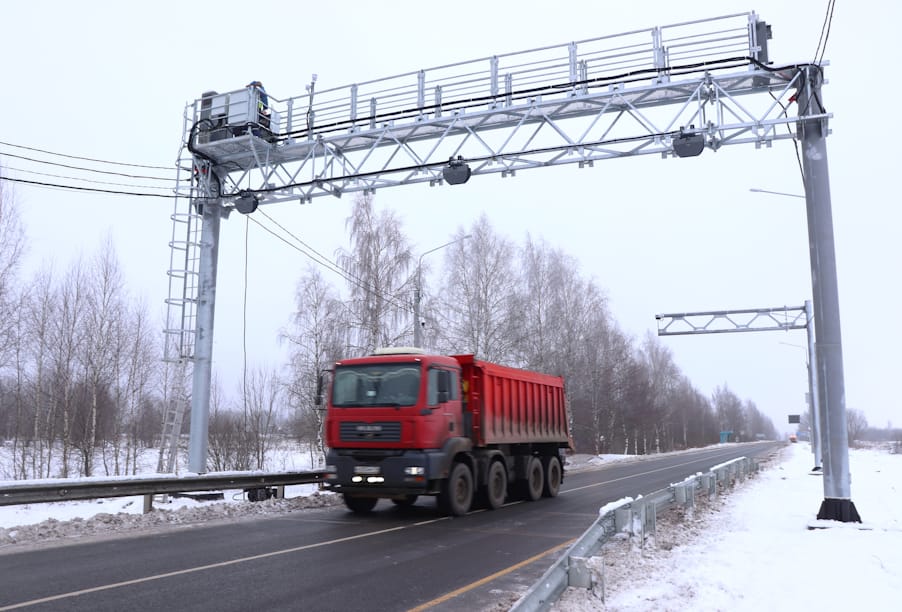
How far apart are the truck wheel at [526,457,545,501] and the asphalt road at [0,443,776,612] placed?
333 cm

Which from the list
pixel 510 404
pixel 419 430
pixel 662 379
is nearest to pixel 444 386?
pixel 419 430

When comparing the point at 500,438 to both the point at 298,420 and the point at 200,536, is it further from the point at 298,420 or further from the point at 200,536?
the point at 298,420

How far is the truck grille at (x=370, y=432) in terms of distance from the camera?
12.2m

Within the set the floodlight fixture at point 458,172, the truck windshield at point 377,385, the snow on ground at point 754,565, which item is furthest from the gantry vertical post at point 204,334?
the snow on ground at point 754,565

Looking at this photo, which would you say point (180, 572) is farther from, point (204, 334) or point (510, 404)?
point (204, 334)

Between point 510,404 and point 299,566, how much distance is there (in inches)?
310

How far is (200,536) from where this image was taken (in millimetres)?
10039

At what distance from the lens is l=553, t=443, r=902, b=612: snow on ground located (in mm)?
6219

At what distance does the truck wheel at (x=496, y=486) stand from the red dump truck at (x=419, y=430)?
0.8 inches

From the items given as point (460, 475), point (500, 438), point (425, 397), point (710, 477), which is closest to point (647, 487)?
point (710, 477)

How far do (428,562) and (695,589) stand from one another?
3231 millimetres

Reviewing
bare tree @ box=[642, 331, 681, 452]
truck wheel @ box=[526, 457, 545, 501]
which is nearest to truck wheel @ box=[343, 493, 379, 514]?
truck wheel @ box=[526, 457, 545, 501]

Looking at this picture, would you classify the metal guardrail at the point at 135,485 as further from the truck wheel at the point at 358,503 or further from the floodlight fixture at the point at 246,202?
the floodlight fixture at the point at 246,202

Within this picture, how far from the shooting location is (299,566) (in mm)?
7895
